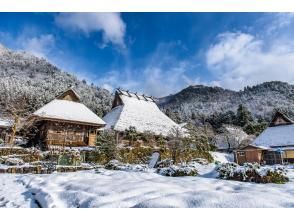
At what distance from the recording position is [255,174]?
837cm

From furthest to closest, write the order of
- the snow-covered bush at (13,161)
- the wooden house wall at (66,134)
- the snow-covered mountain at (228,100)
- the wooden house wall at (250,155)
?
1. the snow-covered mountain at (228,100)
2. the wooden house wall at (250,155)
3. the wooden house wall at (66,134)
4. the snow-covered bush at (13,161)

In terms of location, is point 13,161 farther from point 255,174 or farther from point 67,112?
point 255,174

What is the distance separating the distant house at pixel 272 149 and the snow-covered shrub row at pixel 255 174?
14.6 m

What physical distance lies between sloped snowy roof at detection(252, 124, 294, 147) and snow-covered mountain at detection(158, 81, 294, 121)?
23.0 metres

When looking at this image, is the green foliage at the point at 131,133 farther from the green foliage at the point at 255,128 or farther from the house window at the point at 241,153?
the green foliage at the point at 255,128

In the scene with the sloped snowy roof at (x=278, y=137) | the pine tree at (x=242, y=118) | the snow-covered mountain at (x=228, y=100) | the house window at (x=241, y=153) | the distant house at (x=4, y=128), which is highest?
the snow-covered mountain at (x=228, y=100)

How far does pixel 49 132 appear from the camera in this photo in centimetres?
1806

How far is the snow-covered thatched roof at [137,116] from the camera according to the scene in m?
21.3

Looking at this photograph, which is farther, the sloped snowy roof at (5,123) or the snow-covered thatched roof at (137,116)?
the sloped snowy roof at (5,123)

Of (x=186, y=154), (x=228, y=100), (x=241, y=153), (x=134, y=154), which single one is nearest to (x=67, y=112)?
(x=134, y=154)

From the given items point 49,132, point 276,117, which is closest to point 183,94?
point 276,117

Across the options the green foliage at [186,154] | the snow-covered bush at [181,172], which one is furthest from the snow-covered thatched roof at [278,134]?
the snow-covered bush at [181,172]
